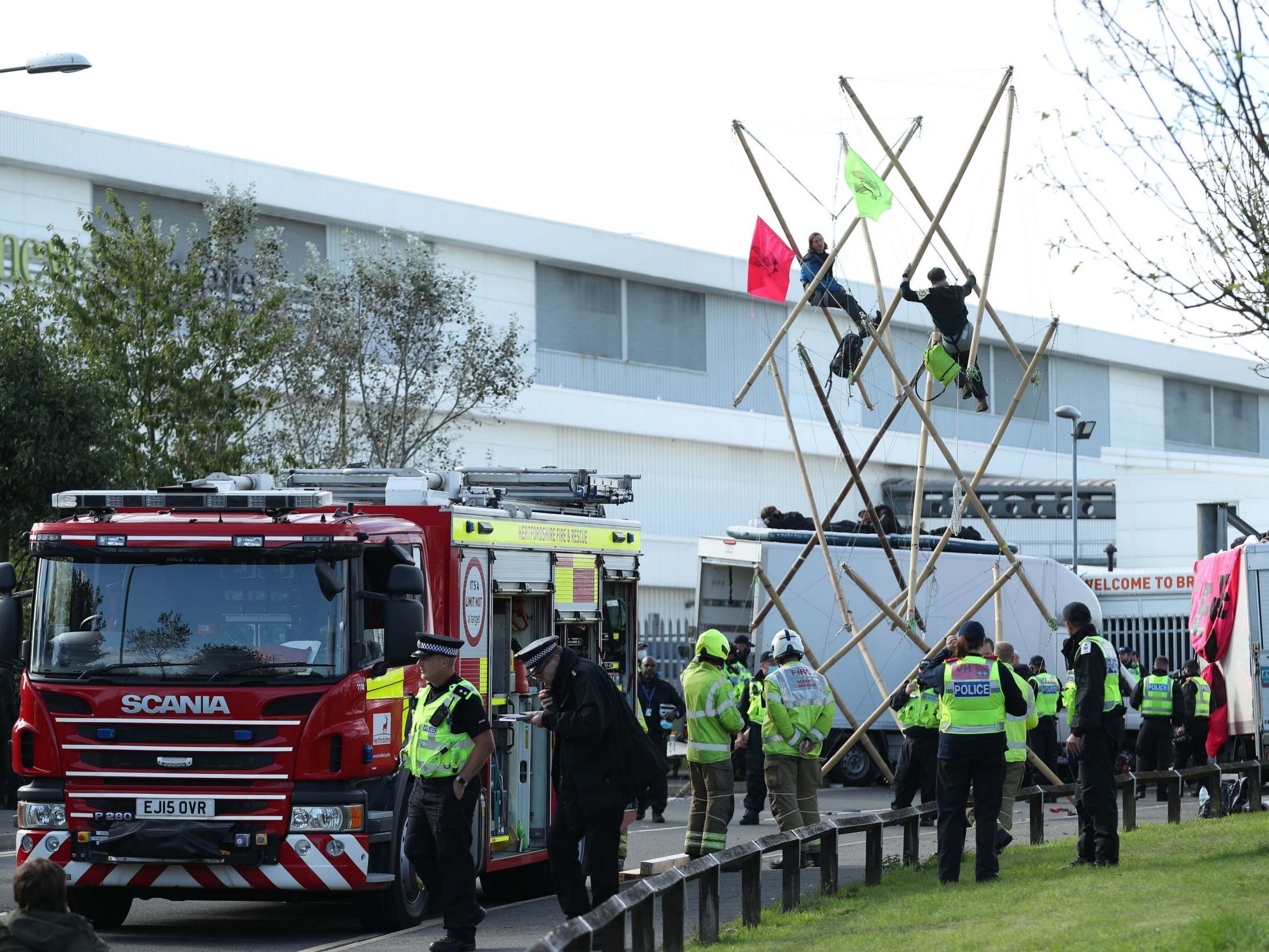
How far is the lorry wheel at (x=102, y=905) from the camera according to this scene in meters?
12.0

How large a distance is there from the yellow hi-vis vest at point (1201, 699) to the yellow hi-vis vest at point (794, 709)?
10.4m

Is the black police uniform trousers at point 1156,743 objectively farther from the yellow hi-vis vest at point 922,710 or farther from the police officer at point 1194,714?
A: the yellow hi-vis vest at point 922,710

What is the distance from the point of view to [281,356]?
1161 inches

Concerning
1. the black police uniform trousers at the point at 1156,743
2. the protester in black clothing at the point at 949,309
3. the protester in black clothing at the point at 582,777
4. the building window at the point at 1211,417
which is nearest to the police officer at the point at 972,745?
the protester in black clothing at the point at 582,777

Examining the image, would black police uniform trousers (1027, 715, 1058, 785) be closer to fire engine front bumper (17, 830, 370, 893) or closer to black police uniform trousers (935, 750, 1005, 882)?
black police uniform trousers (935, 750, 1005, 882)

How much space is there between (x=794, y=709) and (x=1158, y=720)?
33.0 ft

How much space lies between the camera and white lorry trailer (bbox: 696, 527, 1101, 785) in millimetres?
25672

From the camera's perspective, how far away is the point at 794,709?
46.5 ft

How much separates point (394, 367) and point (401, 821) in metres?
21.5

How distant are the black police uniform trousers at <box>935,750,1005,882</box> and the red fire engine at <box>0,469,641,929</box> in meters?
3.55

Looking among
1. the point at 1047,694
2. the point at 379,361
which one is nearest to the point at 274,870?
the point at 1047,694

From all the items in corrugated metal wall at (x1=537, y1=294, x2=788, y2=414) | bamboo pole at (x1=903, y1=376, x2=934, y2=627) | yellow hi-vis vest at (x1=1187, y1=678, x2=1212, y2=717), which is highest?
corrugated metal wall at (x1=537, y1=294, x2=788, y2=414)

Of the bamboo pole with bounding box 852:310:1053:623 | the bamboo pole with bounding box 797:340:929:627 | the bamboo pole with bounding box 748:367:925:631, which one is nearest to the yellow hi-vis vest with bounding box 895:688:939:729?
the bamboo pole with bounding box 797:340:929:627

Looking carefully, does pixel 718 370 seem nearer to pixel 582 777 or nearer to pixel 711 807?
pixel 711 807
